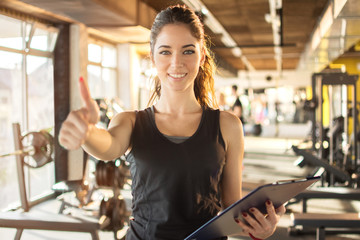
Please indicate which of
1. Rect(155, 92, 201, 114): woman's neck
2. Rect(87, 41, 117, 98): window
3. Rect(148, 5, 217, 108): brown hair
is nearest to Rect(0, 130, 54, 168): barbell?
Rect(148, 5, 217, 108): brown hair

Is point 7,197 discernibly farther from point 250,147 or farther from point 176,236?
point 250,147

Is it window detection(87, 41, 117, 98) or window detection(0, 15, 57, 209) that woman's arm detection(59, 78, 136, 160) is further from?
window detection(87, 41, 117, 98)

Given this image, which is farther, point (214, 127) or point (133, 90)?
point (133, 90)

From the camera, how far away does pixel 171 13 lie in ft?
3.69

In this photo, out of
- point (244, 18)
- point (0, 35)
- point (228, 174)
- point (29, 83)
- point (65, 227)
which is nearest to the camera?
point (228, 174)

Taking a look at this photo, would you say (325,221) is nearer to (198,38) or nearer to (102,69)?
A: (198,38)

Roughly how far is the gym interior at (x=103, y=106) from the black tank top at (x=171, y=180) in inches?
14.6

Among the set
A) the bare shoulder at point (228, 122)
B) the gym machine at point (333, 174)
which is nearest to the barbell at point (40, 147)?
the gym machine at point (333, 174)

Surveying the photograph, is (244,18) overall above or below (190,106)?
above

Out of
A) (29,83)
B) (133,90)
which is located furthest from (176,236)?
(133,90)

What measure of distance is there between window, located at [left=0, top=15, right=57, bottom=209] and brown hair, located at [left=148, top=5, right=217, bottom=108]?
3.84 m

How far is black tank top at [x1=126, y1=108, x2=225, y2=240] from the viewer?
3.40 feet

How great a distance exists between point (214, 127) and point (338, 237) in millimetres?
3455

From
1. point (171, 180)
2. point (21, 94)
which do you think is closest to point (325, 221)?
point (171, 180)
